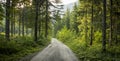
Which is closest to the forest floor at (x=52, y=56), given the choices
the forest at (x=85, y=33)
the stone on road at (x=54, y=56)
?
the stone on road at (x=54, y=56)

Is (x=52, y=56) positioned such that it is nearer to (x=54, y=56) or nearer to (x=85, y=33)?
(x=54, y=56)

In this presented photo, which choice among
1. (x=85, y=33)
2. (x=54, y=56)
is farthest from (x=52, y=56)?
(x=85, y=33)

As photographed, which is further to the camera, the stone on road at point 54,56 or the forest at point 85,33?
the forest at point 85,33

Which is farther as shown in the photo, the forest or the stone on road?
the forest

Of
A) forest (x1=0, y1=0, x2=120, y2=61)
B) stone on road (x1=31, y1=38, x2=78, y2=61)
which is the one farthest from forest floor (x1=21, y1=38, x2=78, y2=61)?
forest (x1=0, y1=0, x2=120, y2=61)

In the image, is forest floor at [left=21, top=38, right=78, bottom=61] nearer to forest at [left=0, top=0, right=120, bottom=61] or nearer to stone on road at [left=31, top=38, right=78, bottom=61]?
stone on road at [left=31, top=38, right=78, bottom=61]

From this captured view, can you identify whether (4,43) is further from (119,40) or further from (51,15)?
(51,15)

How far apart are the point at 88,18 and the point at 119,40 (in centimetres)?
670

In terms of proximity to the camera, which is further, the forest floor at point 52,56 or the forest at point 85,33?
the forest at point 85,33

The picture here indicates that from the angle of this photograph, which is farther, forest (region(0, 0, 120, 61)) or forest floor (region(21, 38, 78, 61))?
forest (region(0, 0, 120, 61))

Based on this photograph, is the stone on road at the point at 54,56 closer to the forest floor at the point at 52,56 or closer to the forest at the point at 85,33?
the forest floor at the point at 52,56

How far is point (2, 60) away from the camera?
42.8 feet

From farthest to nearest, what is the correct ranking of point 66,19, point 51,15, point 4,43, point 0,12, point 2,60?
point 66,19 → point 51,15 → point 4,43 → point 0,12 → point 2,60

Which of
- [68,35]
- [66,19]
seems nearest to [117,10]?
[68,35]
